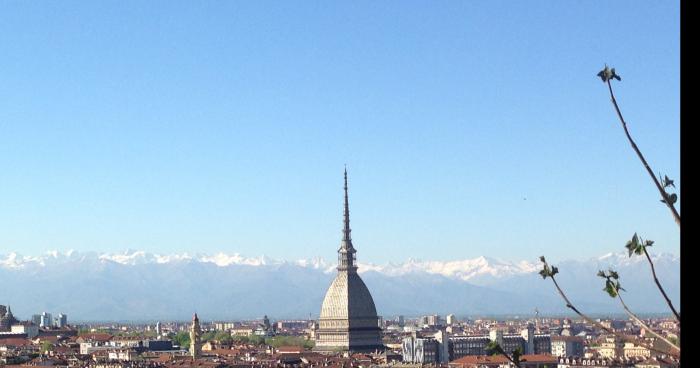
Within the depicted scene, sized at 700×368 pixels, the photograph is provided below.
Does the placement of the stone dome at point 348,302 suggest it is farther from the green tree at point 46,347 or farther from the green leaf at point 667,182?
the green leaf at point 667,182

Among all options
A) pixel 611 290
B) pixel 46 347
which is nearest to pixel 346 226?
pixel 46 347

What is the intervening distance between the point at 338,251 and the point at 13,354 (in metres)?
27.0

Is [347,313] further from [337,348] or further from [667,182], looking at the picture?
[667,182]

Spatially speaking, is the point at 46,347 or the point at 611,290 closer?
the point at 611,290

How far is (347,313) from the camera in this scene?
11306cm

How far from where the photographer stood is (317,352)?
11106 cm

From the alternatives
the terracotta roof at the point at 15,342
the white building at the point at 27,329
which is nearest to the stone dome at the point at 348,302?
the terracotta roof at the point at 15,342

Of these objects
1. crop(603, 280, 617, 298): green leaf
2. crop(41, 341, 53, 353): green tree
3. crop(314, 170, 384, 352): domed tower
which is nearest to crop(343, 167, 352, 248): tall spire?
crop(314, 170, 384, 352): domed tower

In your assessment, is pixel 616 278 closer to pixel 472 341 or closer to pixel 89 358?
pixel 89 358
